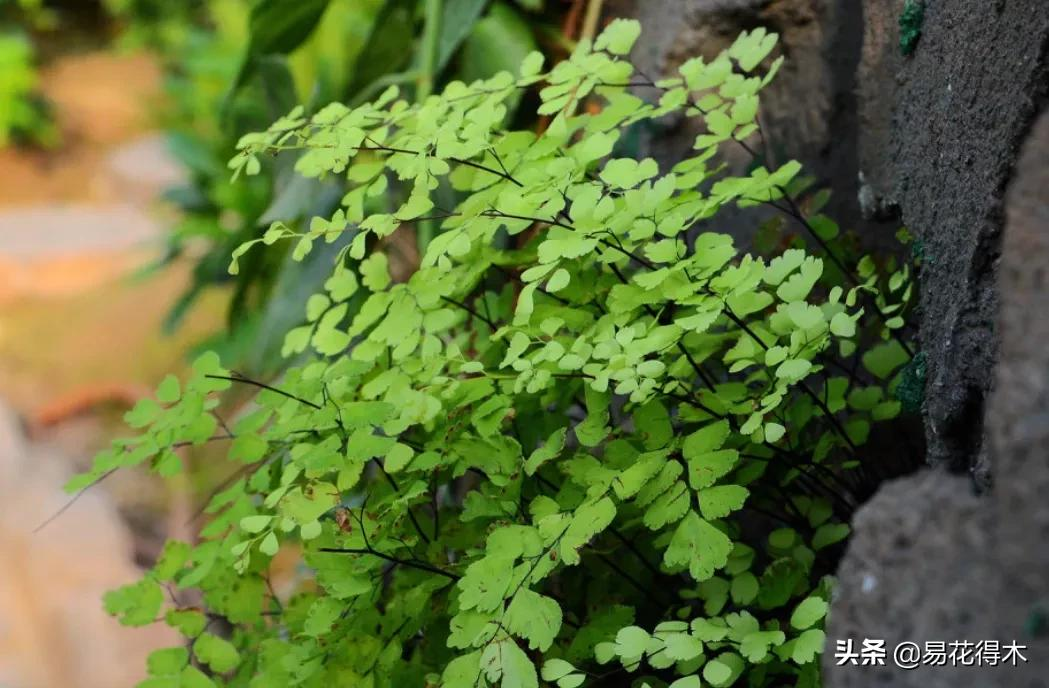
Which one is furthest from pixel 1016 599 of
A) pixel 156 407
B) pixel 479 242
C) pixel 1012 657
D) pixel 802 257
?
pixel 156 407

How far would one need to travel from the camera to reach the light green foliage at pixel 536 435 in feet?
3.74

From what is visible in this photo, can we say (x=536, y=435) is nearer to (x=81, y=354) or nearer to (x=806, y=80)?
(x=806, y=80)

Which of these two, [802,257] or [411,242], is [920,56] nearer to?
[802,257]

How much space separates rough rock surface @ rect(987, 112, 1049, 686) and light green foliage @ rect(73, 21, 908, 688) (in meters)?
0.40

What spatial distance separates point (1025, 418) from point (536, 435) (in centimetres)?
74

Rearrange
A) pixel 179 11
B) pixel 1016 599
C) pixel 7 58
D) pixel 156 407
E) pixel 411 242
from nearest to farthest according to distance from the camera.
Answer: pixel 1016 599 → pixel 156 407 → pixel 411 242 → pixel 7 58 → pixel 179 11

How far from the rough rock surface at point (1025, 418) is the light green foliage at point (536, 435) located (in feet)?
1.31

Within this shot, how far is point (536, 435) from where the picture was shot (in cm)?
137

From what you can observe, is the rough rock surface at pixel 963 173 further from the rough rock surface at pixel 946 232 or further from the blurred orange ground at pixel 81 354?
the blurred orange ground at pixel 81 354

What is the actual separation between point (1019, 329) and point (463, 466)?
2.18ft

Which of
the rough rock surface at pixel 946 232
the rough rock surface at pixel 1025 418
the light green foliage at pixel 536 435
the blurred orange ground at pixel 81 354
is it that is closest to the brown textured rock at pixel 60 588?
the blurred orange ground at pixel 81 354

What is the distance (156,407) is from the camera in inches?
53.7

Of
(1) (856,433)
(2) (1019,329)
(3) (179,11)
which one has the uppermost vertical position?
(2) (1019,329)

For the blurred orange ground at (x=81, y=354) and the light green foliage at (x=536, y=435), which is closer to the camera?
the light green foliage at (x=536, y=435)
